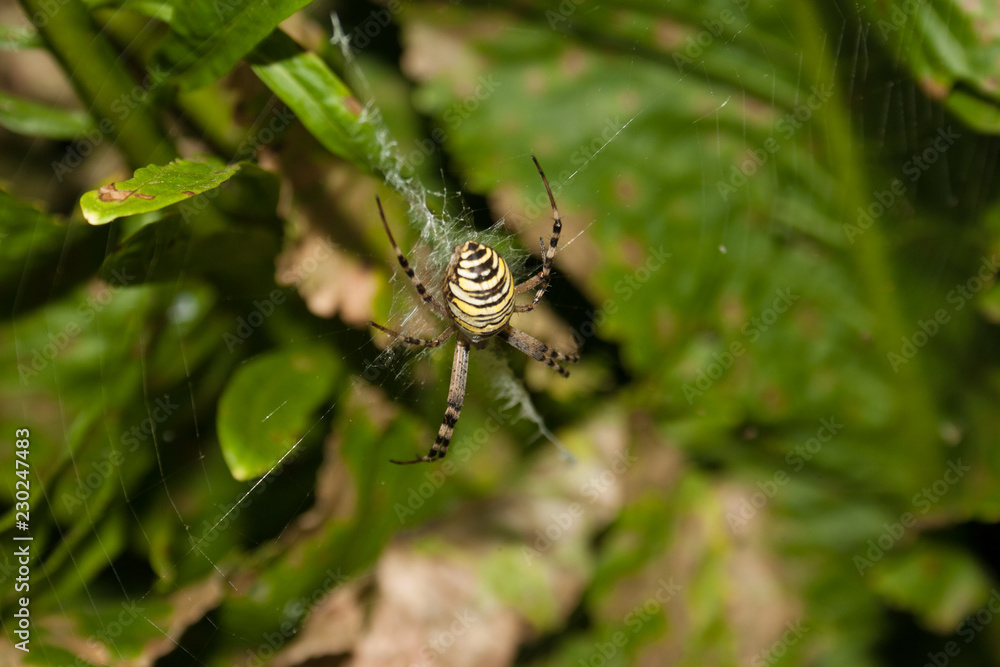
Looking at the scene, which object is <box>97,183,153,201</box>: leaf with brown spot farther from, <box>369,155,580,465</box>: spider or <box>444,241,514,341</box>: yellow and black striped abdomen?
<box>444,241,514,341</box>: yellow and black striped abdomen

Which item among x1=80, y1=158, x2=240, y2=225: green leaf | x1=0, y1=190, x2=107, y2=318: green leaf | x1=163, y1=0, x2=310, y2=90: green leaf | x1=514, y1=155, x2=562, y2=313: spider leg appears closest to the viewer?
x1=80, y1=158, x2=240, y2=225: green leaf

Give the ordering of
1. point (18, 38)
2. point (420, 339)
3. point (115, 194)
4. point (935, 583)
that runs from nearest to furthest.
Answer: point (115, 194) → point (18, 38) → point (420, 339) → point (935, 583)

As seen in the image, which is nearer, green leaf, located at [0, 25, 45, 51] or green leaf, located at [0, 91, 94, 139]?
green leaf, located at [0, 25, 45, 51]

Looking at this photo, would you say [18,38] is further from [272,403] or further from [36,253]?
[272,403]

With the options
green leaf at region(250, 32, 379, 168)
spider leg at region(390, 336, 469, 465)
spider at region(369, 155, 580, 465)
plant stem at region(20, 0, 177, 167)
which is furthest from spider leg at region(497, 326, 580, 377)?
plant stem at region(20, 0, 177, 167)

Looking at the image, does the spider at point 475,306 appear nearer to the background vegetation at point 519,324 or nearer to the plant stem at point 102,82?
the background vegetation at point 519,324

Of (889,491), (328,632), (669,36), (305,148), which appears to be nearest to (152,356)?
(305,148)

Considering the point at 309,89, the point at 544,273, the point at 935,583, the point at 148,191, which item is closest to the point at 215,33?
the point at 309,89

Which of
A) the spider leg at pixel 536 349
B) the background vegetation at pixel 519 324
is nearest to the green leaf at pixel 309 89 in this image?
the background vegetation at pixel 519 324
